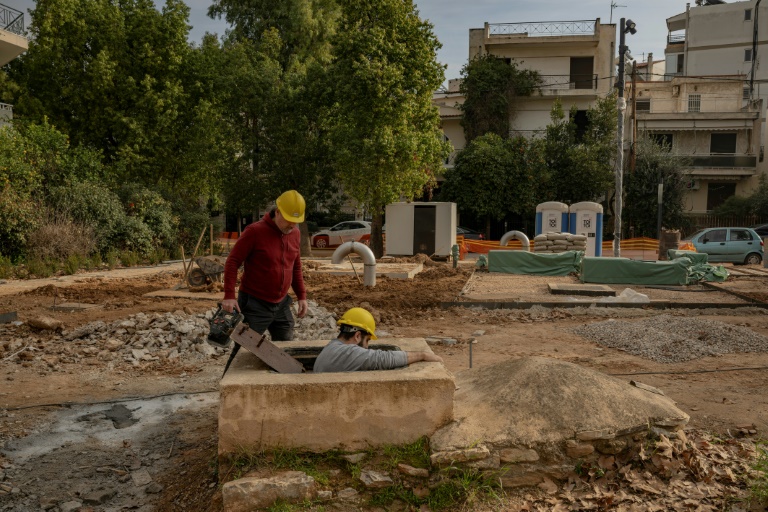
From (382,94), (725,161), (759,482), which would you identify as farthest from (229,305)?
(725,161)

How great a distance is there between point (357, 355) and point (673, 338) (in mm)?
6685

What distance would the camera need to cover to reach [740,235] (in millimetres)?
24984

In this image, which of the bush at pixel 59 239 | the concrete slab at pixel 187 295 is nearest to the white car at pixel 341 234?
the bush at pixel 59 239

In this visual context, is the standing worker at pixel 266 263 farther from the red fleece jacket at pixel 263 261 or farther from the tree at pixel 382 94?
the tree at pixel 382 94

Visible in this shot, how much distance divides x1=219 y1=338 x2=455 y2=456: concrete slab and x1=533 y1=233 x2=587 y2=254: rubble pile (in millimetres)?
18115

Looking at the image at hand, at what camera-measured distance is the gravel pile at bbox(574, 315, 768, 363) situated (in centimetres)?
942

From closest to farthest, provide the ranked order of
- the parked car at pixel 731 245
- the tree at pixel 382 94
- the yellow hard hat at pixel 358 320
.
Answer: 1. the yellow hard hat at pixel 358 320
2. the tree at pixel 382 94
3. the parked car at pixel 731 245

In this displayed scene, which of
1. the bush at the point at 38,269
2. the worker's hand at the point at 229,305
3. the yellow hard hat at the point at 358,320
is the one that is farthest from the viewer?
the bush at the point at 38,269

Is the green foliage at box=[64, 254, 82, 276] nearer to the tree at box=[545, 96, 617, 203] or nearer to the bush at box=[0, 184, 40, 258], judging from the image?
the bush at box=[0, 184, 40, 258]

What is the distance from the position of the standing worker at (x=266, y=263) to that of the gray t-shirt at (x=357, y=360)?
3.64 feet

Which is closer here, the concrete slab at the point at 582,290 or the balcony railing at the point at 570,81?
the concrete slab at the point at 582,290

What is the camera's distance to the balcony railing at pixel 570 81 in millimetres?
38562

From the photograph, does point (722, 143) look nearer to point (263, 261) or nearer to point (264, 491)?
point (263, 261)

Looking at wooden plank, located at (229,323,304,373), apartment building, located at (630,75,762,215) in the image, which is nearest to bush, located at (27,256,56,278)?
wooden plank, located at (229,323,304,373)
